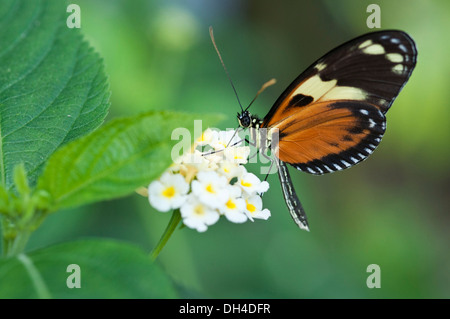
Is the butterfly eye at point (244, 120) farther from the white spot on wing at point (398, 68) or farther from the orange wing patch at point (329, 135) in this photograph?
the white spot on wing at point (398, 68)

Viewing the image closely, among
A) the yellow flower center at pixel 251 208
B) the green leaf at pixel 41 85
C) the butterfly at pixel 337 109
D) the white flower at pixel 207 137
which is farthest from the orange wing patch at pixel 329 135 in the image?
the green leaf at pixel 41 85

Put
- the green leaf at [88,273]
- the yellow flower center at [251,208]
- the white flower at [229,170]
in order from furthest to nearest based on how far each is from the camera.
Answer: the yellow flower center at [251,208], the white flower at [229,170], the green leaf at [88,273]

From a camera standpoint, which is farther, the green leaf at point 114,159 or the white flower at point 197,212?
the white flower at point 197,212

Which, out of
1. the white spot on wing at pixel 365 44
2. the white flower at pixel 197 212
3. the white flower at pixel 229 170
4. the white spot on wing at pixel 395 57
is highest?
the white spot on wing at pixel 365 44

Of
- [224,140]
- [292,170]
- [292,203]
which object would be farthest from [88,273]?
[292,170]

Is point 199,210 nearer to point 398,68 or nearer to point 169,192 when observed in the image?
point 169,192

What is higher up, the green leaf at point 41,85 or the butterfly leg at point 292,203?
the green leaf at point 41,85

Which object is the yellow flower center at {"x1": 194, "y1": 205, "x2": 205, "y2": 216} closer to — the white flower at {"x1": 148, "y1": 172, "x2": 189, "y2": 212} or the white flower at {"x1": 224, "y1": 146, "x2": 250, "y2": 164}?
the white flower at {"x1": 148, "y1": 172, "x2": 189, "y2": 212}
